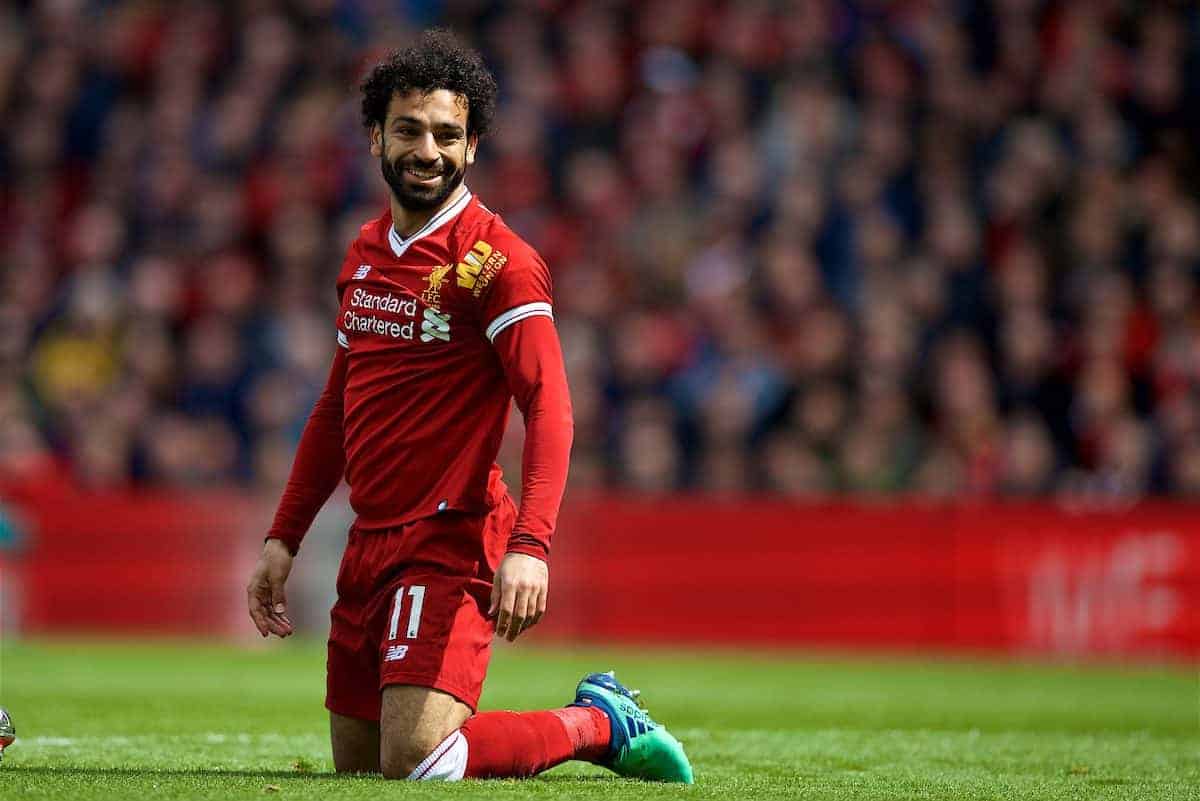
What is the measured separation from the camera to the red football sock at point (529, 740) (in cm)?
527

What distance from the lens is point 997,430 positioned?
1352 cm

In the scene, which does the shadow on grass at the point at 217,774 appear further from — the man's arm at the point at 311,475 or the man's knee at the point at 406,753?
the man's arm at the point at 311,475

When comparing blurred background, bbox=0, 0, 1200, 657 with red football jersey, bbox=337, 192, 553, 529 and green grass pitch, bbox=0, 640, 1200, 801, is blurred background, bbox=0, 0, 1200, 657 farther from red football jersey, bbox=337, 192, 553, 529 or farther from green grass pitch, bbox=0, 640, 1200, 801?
red football jersey, bbox=337, 192, 553, 529

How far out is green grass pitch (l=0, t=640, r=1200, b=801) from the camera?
17.7 ft

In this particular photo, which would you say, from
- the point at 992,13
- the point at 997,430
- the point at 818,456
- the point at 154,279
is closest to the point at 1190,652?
the point at 997,430

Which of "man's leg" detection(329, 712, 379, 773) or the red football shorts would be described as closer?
the red football shorts

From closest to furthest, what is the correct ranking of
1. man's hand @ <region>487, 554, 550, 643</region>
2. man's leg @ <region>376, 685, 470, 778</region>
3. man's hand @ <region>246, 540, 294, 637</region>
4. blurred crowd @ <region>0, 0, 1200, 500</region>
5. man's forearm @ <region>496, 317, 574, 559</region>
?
man's hand @ <region>487, 554, 550, 643</region>
man's forearm @ <region>496, 317, 574, 559</region>
man's leg @ <region>376, 685, 470, 778</region>
man's hand @ <region>246, 540, 294, 637</region>
blurred crowd @ <region>0, 0, 1200, 500</region>

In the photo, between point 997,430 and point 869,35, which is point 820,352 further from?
point 869,35

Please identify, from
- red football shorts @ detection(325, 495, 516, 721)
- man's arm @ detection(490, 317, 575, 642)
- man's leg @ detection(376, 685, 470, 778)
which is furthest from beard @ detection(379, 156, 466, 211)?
man's leg @ detection(376, 685, 470, 778)

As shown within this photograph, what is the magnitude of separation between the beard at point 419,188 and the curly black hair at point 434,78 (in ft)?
0.50

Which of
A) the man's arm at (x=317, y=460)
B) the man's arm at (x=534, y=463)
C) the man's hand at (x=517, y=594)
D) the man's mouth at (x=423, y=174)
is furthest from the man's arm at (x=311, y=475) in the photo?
the man's hand at (x=517, y=594)

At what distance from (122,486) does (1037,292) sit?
7223mm

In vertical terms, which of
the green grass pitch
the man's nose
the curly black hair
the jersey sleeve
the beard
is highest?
the curly black hair

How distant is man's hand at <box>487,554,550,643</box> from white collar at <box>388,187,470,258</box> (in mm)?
1087
